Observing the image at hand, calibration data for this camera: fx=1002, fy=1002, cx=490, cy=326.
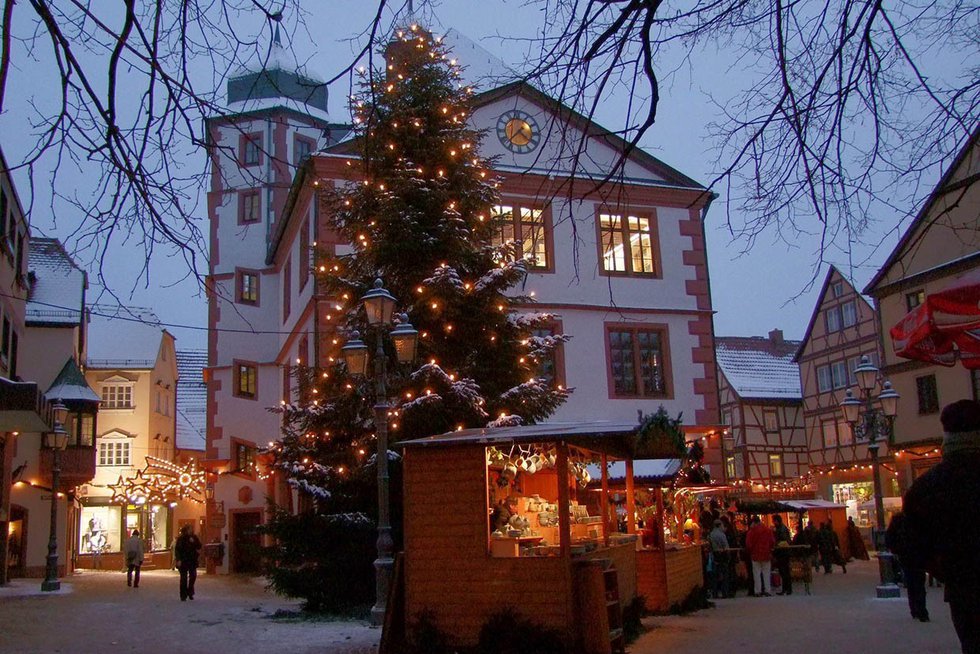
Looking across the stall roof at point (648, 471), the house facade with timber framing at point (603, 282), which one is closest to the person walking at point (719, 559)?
the stall roof at point (648, 471)

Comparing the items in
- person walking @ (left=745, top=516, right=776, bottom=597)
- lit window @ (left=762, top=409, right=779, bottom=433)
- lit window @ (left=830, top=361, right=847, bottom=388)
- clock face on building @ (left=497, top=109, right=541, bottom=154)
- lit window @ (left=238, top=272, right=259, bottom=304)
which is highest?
clock face on building @ (left=497, top=109, right=541, bottom=154)

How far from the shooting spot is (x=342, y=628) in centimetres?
1487

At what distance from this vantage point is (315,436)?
59.5ft

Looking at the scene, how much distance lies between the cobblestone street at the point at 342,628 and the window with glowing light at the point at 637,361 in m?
6.42

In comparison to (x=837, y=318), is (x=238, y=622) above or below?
below

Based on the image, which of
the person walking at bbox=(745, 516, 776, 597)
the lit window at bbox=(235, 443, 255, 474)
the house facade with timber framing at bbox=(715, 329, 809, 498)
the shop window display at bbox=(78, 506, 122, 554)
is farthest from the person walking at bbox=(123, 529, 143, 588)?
the house facade with timber framing at bbox=(715, 329, 809, 498)

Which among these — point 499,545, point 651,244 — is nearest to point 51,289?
point 651,244

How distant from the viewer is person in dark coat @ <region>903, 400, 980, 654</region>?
474 cm

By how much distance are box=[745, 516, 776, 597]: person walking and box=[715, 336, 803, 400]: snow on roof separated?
3147 cm

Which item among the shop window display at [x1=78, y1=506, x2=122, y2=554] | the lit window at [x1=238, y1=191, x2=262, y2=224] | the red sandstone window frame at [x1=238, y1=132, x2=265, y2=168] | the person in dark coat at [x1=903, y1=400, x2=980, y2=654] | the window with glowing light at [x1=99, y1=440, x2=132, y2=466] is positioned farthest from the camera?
the window with glowing light at [x1=99, y1=440, x2=132, y2=466]

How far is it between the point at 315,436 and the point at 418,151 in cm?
570

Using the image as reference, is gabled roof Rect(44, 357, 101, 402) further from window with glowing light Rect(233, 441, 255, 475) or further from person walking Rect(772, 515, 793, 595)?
person walking Rect(772, 515, 793, 595)

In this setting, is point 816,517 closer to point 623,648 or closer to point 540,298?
point 540,298

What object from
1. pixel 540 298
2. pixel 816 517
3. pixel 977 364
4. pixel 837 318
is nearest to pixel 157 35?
pixel 977 364
